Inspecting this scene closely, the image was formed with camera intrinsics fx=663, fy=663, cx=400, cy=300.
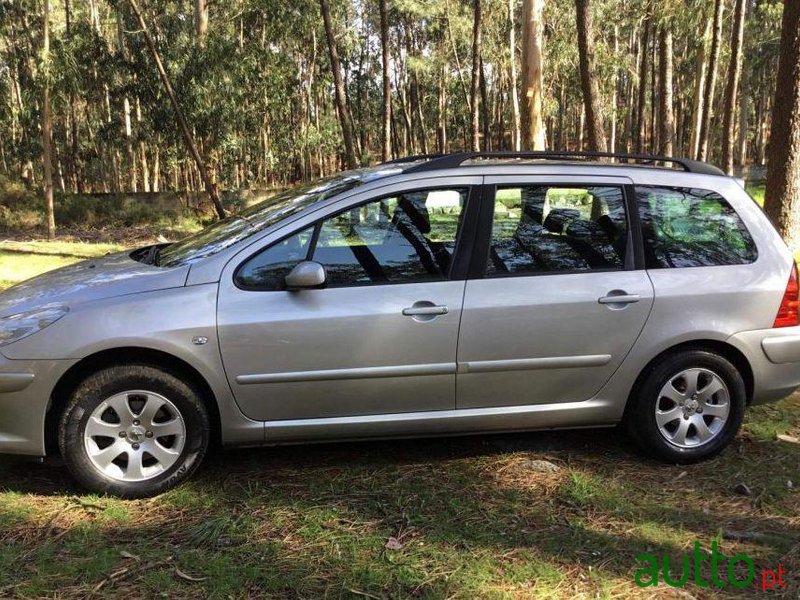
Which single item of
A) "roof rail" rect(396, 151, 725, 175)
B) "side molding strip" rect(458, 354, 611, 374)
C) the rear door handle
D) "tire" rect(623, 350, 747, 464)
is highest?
"roof rail" rect(396, 151, 725, 175)

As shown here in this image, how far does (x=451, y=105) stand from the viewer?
4959cm

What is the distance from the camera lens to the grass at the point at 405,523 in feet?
9.07

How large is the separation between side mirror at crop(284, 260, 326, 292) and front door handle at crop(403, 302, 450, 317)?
47 centimetres

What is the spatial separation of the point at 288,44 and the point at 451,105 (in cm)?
2076

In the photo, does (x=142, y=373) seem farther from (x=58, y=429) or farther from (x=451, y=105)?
(x=451, y=105)

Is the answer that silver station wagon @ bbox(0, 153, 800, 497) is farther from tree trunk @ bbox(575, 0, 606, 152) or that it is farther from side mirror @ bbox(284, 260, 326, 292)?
tree trunk @ bbox(575, 0, 606, 152)

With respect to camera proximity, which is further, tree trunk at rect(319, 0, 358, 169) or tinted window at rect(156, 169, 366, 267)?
tree trunk at rect(319, 0, 358, 169)

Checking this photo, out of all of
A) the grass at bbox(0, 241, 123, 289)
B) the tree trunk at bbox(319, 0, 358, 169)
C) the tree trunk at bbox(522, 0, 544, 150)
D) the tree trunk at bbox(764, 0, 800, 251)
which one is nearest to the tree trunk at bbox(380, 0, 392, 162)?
the tree trunk at bbox(319, 0, 358, 169)

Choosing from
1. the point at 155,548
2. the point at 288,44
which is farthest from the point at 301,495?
the point at 288,44

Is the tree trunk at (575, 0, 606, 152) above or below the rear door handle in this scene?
above

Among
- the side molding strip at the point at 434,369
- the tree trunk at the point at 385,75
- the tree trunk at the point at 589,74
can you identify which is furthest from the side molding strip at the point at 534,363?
the tree trunk at the point at 385,75

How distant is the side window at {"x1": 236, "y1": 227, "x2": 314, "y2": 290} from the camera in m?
3.42

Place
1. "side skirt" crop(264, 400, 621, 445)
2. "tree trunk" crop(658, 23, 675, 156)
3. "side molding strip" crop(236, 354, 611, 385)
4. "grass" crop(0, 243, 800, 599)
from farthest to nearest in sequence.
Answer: "tree trunk" crop(658, 23, 675, 156), "side skirt" crop(264, 400, 621, 445), "side molding strip" crop(236, 354, 611, 385), "grass" crop(0, 243, 800, 599)

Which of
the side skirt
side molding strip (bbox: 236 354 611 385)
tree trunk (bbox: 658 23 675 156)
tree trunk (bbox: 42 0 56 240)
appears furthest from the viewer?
tree trunk (bbox: 658 23 675 156)
